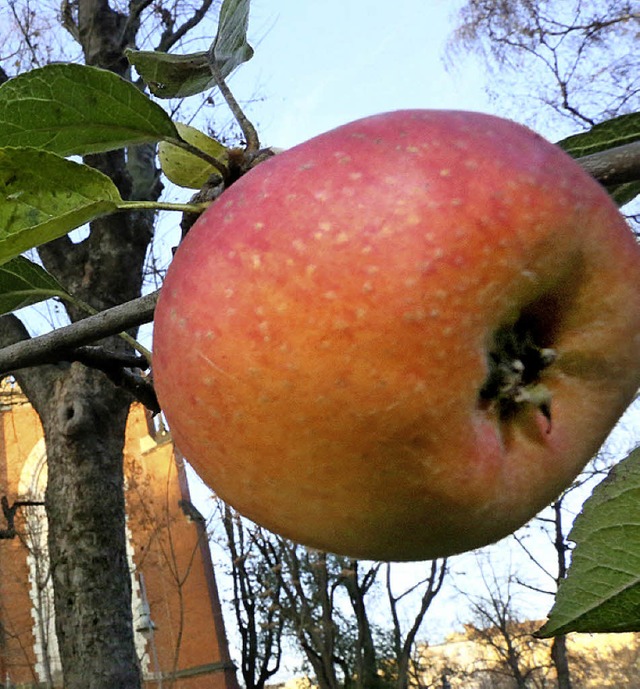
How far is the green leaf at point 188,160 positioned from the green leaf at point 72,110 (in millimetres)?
55

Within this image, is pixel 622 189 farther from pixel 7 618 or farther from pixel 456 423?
pixel 7 618

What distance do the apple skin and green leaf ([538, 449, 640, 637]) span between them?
2 centimetres

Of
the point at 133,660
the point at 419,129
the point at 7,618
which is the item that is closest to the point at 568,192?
the point at 419,129

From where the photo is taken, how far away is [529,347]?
1.20 feet

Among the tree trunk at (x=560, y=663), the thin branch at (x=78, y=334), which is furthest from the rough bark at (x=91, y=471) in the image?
the tree trunk at (x=560, y=663)

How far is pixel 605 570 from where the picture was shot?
0.36 m

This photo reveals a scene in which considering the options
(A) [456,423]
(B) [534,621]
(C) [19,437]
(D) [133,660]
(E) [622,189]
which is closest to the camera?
(A) [456,423]

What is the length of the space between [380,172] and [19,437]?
12195mm

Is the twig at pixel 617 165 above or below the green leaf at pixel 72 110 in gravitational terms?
below

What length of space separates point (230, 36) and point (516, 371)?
0.38m

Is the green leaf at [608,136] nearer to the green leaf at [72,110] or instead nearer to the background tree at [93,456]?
the green leaf at [72,110]

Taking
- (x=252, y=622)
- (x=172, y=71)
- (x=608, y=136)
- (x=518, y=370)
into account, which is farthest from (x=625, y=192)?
(x=252, y=622)

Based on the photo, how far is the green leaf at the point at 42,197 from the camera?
39cm

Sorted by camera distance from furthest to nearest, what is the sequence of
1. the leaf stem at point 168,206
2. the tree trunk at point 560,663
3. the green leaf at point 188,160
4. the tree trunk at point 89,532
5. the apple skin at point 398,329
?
the tree trunk at point 560,663
the tree trunk at point 89,532
the green leaf at point 188,160
the leaf stem at point 168,206
the apple skin at point 398,329
